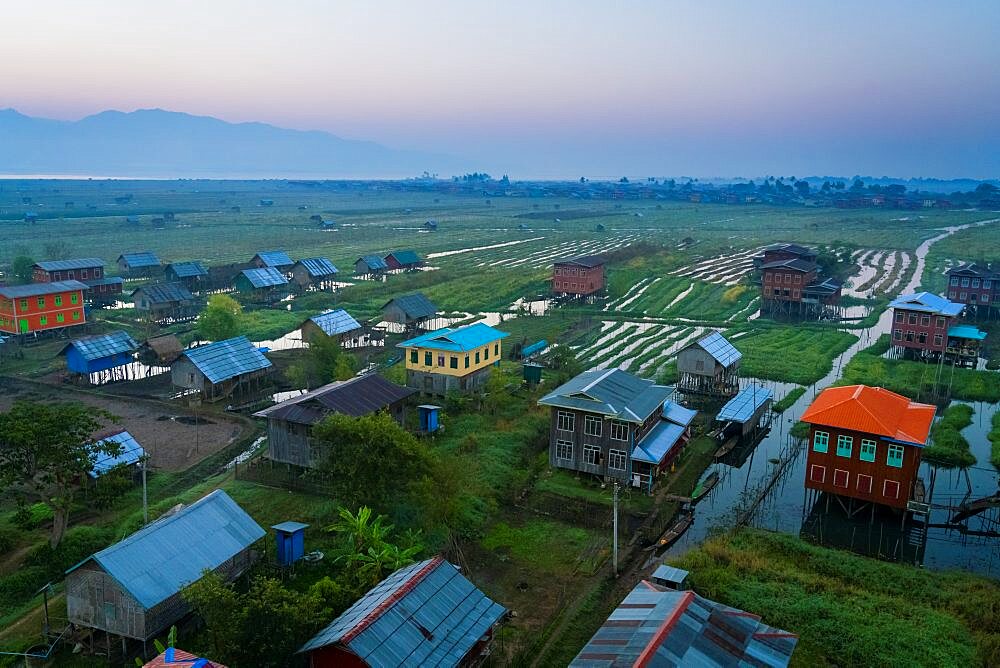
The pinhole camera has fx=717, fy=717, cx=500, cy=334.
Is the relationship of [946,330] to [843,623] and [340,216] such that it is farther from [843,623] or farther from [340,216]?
[340,216]

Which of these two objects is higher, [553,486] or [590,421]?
[590,421]

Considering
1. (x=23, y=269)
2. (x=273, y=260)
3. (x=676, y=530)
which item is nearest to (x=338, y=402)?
(x=676, y=530)

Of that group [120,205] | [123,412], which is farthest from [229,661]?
[120,205]

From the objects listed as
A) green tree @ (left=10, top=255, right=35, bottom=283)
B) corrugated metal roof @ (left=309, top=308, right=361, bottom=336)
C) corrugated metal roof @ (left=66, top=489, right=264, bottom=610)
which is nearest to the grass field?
corrugated metal roof @ (left=66, top=489, right=264, bottom=610)

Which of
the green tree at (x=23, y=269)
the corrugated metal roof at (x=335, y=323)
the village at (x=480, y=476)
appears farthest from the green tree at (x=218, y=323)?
the green tree at (x=23, y=269)

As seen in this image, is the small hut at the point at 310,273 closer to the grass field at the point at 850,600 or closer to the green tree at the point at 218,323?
the green tree at the point at 218,323

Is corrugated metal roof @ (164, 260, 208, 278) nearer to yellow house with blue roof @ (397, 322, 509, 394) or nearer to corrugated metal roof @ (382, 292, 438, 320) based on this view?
corrugated metal roof @ (382, 292, 438, 320)

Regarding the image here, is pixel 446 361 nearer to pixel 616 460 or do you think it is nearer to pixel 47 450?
pixel 616 460

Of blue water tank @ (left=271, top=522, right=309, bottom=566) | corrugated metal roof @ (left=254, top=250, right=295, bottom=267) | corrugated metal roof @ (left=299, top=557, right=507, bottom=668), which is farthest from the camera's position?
corrugated metal roof @ (left=254, top=250, right=295, bottom=267)
